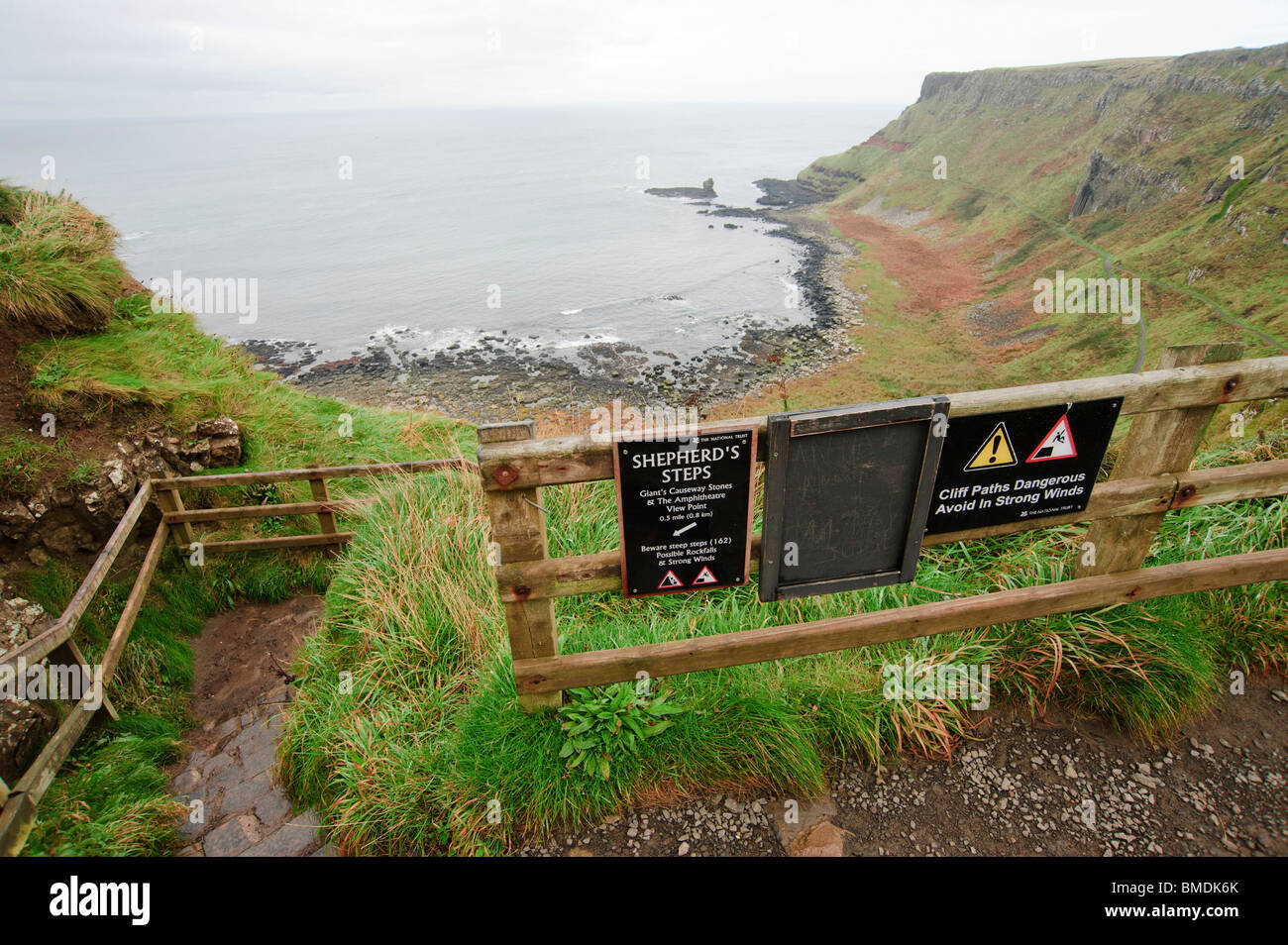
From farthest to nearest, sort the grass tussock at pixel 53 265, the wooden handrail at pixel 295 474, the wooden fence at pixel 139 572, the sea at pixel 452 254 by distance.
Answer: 1. the sea at pixel 452 254
2. the grass tussock at pixel 53 265
3. the wooden handrail at pixel 295 474
4. the wooden fence at pixel 139 572

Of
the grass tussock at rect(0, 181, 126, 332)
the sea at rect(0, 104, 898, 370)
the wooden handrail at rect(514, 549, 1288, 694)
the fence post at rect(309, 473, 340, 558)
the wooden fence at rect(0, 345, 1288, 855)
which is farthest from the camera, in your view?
the sea at rect(0, 104, 898, 370)

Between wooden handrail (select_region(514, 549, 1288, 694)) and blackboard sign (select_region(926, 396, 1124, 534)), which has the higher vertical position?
blackboard sign (select_region(926, 396, 1124, 534))

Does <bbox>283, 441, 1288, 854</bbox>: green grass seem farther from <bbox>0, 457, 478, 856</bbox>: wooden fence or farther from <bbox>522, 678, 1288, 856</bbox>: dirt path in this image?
<bbox>0, 457, 478, 856</bbox>: wooden fence

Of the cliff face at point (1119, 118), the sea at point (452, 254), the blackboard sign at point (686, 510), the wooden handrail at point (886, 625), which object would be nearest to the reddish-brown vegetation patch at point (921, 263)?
the sea at point (452, 254)

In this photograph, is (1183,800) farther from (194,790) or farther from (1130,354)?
(1130,354)

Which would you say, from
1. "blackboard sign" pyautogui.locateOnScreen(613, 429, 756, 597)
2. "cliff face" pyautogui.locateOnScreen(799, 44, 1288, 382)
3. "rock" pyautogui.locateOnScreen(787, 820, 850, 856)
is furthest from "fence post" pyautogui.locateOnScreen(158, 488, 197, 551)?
"cliff face" pyautogui.locateOnScreen(799, 44, 1288, 382)

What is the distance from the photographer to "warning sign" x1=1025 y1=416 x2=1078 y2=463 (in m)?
3.15

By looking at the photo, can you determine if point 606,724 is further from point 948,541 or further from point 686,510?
point 948,541

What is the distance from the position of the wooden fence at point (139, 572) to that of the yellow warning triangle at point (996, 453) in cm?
455

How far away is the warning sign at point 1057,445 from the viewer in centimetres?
315

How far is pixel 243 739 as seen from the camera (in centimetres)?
511

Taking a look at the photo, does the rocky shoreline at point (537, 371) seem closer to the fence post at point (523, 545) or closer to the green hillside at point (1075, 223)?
the green hillside at point (1075, 223)

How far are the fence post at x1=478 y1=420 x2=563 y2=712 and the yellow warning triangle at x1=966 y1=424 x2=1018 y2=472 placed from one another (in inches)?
79.6

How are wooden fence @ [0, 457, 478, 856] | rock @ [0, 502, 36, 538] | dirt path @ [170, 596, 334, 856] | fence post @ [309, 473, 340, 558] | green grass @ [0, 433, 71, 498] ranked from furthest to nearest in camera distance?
fence post @ [309, 473, 340, 558] < green grass @ [0, 433, 71, 498] < rock @ [0, 502, 36, 538] < dirt path @ [170, 596, 334, 856] < wooden fence @ [0, 457, 478, 856]
